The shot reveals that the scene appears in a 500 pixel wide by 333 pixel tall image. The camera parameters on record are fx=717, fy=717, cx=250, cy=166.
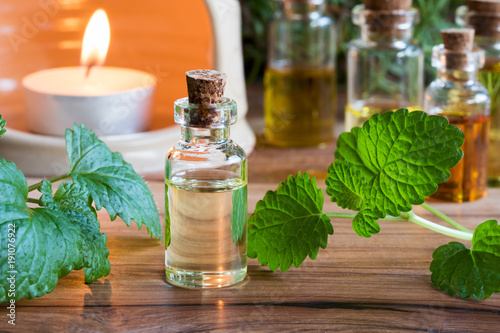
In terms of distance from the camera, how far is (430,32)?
1.17 metres

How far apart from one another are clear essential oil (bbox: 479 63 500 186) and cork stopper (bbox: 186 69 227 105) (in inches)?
16.4

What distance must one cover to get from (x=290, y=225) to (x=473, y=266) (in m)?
0.15

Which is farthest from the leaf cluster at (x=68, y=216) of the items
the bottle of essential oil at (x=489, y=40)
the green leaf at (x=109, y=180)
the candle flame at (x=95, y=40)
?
the bottle of essential oil at (x=489, y=40)

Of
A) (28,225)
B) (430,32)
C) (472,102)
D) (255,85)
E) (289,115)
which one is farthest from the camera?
(255,85)

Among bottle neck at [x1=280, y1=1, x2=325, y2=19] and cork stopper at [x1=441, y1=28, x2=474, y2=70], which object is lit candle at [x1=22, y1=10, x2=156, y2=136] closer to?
bottle neck at [x1=280, y1=1, x2=325, y2=19]

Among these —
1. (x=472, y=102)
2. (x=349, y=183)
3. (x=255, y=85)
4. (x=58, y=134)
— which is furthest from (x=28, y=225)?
(x=255, y=85)

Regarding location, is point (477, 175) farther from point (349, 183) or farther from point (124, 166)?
point (124, 166)

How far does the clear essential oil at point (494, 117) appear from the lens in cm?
84

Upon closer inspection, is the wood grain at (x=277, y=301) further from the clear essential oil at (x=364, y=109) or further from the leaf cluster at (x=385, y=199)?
the clear essential oil at (x=364, y=109)

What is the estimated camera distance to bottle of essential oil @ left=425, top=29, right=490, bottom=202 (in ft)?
2.51

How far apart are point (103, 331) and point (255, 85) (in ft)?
2.77

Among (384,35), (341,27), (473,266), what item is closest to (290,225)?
(473,266)

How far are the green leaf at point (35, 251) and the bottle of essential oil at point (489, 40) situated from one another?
1.76 feet

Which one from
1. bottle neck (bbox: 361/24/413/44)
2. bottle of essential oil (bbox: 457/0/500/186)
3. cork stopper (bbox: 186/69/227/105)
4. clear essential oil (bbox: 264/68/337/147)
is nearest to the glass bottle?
clear essential oil (bbox: 264/68/337/147)
